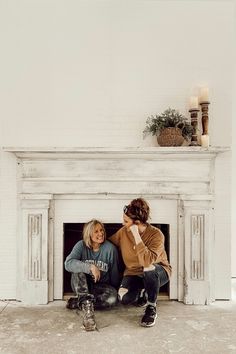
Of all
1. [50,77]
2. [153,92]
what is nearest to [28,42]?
[50,77]

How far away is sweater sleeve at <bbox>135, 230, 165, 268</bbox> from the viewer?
99.7 inches

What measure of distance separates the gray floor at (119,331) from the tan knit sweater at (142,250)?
13.2 inches

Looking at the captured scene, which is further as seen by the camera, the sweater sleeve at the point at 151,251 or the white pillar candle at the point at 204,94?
the white pillar candle at the point at 204,94

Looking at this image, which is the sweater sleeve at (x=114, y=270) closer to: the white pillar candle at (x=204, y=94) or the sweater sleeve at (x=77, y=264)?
the sweater sleeve at (x=77, y=264)

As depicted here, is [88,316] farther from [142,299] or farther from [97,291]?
[142,299]

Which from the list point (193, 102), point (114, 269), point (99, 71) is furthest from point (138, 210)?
point (99, 71)

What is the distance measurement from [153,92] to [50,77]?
87 centimetres

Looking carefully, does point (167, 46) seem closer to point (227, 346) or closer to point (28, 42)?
point (28, 42)

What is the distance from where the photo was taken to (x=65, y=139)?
118 inches

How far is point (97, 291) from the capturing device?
2.71 m

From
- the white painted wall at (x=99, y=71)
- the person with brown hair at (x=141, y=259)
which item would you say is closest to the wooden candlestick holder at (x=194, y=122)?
the white painted wall at (x=99, y=71)

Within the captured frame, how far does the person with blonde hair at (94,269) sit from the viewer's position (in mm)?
2684

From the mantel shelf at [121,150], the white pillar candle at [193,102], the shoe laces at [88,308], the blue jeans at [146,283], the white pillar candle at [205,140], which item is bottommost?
the shoe laces at [88,308]

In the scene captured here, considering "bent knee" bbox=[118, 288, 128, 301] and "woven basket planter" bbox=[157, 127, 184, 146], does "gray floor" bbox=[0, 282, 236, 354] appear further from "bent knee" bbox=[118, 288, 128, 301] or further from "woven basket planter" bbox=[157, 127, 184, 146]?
"woven basket planter" bbox=[157, 127, 184, 146]
